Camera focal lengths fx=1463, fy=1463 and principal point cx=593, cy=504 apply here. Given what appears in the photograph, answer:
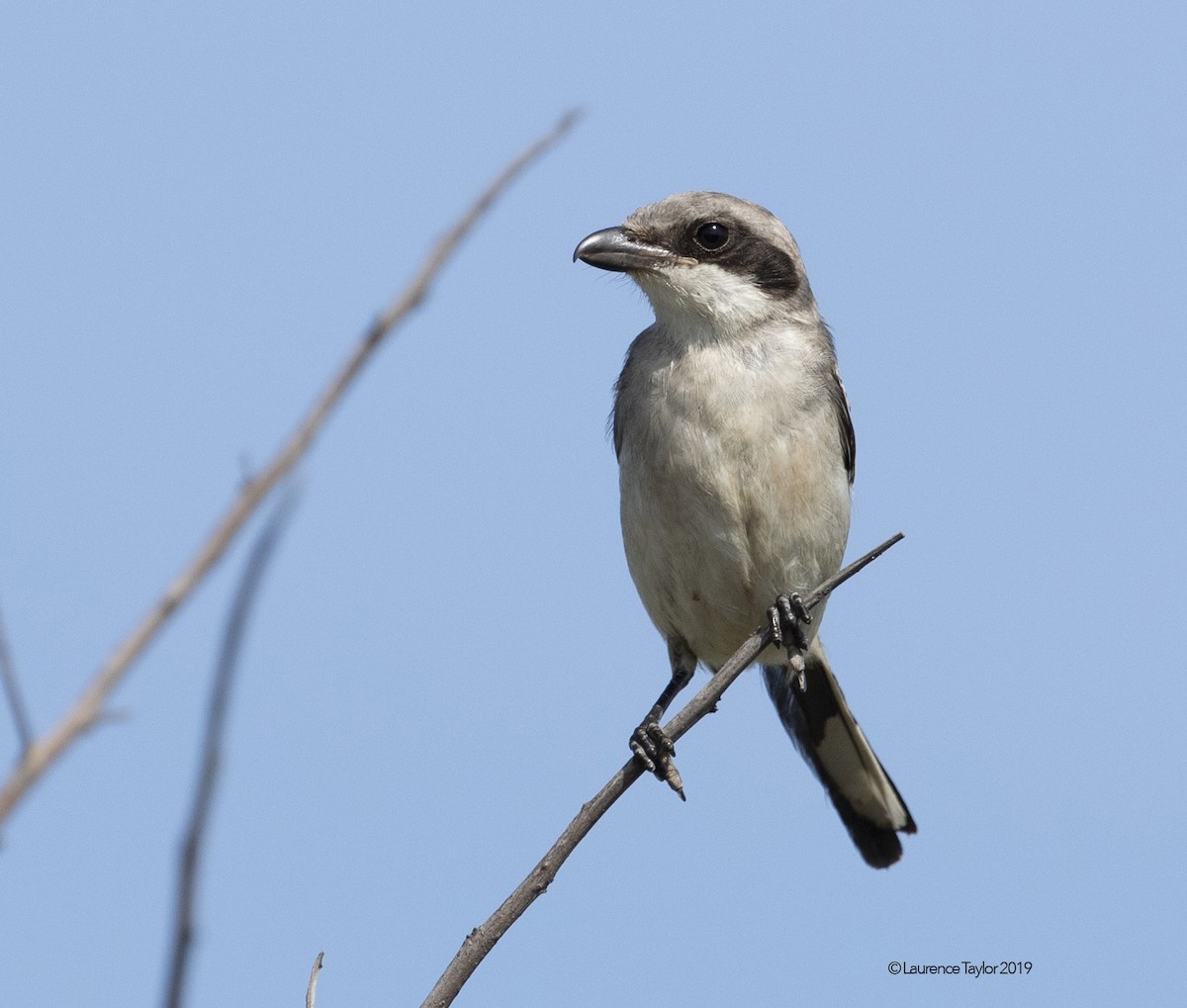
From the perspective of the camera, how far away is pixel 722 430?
607 cm

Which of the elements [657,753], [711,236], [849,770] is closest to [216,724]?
[657,753]

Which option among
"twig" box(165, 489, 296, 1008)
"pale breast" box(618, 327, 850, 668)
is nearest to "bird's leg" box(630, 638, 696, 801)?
"pale breast" box(618, 327, 850, 668)

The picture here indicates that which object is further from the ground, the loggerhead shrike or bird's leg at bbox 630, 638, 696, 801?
the loggerhead shrike

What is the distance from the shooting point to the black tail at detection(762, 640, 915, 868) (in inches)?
285

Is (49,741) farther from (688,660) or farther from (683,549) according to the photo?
(688,660)

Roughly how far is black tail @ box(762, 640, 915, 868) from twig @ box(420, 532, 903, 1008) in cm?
275

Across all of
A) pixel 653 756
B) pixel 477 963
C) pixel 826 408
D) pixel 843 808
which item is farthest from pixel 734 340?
pixel 477 963

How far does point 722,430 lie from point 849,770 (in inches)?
85.4

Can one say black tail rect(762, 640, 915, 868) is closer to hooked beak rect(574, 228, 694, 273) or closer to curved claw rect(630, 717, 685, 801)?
curved claw rect(630, 717, 685, 801)

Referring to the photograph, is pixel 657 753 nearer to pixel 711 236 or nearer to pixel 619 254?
pixel 619 254

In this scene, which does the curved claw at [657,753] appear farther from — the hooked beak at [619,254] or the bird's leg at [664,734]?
the hooked beak at [619,254]

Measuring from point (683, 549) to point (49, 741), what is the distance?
16.6 feet

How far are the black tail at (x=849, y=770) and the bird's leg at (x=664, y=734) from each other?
0.70m

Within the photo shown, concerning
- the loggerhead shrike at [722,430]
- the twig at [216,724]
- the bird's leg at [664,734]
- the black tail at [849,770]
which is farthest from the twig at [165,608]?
the black tail at [849,770]
